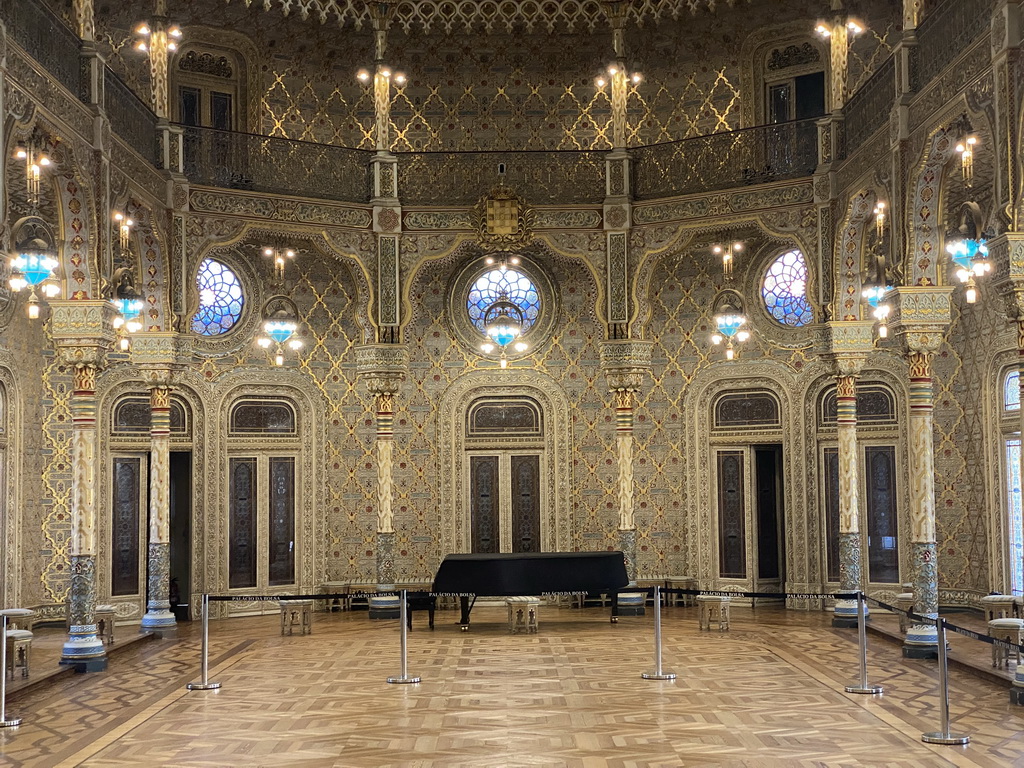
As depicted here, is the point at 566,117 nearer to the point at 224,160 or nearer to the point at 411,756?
the point at 224,160

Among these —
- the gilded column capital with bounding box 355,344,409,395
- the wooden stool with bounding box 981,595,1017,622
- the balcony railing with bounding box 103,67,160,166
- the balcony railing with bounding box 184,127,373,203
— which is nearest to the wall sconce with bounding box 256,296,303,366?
the gilded column capital with bounding box 355,344,409,395

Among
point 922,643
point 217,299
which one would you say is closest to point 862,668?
point 922,643

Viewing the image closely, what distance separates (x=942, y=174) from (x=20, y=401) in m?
13.3

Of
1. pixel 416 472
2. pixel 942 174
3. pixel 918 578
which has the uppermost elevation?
pixel 942 174

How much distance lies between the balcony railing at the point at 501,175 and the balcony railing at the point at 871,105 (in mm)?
4440

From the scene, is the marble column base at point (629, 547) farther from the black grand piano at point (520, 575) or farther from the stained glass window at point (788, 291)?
the stained glass window at point (788, 291)

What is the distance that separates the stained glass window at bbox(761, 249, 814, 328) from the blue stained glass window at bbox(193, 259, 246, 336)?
30.5 ft

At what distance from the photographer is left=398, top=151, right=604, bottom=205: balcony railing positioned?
20.4m

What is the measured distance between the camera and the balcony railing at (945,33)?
12414 millimetres

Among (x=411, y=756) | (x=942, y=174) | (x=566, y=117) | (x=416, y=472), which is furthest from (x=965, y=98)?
(x=416, y=472)

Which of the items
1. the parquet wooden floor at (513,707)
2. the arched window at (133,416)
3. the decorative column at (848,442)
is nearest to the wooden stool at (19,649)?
the parquet wooden floor at (513,707)

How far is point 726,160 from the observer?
19812 millimetres

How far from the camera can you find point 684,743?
10.4 metres

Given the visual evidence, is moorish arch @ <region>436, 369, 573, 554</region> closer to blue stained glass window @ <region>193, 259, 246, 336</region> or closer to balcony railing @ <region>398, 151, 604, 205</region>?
balcony railing @ <region>398, 151, 604, 205</region>
